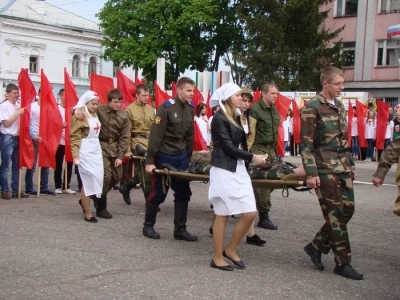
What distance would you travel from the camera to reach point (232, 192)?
19.6ft

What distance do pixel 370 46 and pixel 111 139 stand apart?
3179cm

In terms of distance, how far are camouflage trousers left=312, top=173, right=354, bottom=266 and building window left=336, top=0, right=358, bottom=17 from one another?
34.7m

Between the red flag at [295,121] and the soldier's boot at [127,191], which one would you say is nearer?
the soldier's boot at [127,191]

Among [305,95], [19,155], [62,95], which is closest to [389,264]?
[19,155]

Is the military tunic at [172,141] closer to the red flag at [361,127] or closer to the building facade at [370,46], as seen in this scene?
the red flag at [361,127]

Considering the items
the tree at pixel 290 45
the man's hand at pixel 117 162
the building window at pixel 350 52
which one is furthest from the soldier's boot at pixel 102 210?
the building window at pixel 350 52

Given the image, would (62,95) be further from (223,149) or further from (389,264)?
(389,264)

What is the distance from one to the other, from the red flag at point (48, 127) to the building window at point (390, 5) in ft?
98.4

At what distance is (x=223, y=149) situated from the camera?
605 centimetres

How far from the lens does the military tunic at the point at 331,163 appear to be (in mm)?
5809

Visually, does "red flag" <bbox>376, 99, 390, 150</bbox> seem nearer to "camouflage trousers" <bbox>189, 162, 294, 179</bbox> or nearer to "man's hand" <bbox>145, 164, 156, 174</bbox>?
"man's hand" <bbox>145, 164, 156, 174</bbox>

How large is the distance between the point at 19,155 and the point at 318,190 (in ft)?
21.1

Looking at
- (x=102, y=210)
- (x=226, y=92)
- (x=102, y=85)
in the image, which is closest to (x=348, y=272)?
(x=226, y=92)

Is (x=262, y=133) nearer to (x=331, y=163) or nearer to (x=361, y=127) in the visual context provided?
(x=331, y=163)
